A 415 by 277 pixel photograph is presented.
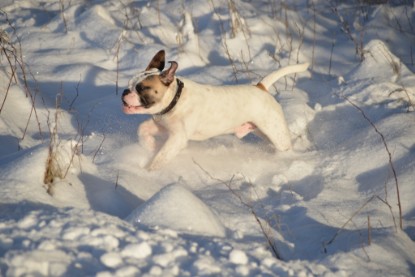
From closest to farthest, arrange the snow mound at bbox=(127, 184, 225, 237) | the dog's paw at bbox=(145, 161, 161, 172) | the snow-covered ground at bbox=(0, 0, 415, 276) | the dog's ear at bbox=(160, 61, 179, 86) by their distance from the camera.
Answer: the snow-covered ground at bbox=(0, 0, 415, 276) → the snow mound at bbox=(127, 184, 225, 237) → the dog's ear at bbox=(160, 61, 179, 86) → the dog's paw at bbox=(145, 161, 161, 172)

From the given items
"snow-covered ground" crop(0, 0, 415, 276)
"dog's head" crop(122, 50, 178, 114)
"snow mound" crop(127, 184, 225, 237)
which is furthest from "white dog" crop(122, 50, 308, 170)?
"snow mound" crop(127, 184, 225, 237)

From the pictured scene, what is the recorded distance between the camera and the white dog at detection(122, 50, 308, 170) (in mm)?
2840

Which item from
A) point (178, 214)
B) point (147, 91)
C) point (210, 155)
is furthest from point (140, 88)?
point (178, 214)

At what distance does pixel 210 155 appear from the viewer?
3.36 metres

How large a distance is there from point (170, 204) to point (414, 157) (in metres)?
1.85

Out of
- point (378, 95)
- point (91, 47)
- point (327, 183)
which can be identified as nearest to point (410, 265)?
point (327, 183)

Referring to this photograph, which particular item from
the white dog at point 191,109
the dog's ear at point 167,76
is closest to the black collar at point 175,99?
the white dog at point 191,109

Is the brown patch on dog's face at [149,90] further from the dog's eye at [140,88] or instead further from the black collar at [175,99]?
the black collar at [175,99]

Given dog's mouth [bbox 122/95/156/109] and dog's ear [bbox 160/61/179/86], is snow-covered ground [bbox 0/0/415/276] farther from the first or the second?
dog's ear [bbox 160/61/179/86]

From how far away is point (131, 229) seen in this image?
1.79m

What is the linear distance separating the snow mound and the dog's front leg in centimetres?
85

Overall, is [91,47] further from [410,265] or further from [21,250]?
[410,265]

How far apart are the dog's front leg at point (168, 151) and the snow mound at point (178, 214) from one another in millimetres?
853

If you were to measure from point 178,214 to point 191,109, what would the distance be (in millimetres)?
1232
